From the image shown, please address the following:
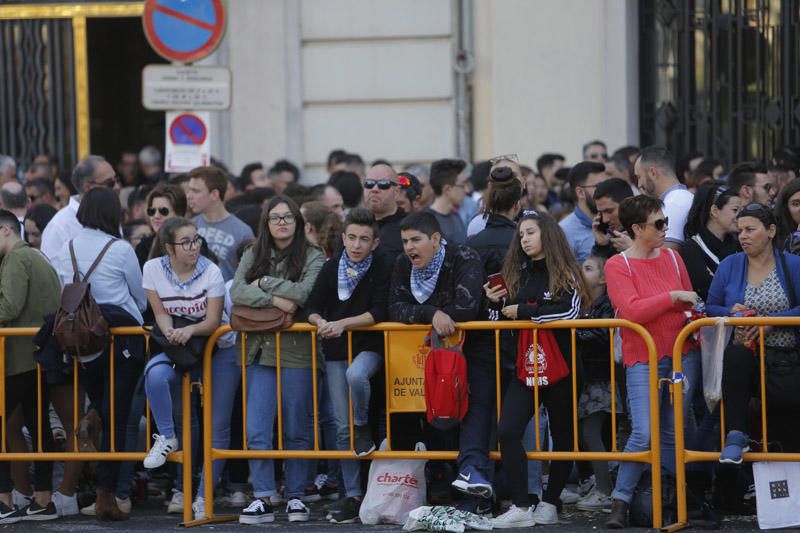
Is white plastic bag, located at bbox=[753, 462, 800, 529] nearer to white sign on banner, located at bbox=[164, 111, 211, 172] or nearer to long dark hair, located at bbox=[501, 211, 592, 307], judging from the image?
long dark hair, located at bbox=[501, 211, 592, 307]

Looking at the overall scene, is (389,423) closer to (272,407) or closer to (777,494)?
(272,407)

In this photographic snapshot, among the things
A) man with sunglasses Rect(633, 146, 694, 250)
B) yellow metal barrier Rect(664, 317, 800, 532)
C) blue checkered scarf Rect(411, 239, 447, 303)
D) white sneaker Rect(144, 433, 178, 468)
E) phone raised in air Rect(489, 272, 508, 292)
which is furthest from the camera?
man with sunglasses Rect(633, 146, 694, 250)

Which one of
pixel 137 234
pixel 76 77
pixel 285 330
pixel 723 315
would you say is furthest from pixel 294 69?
pixel 723 315

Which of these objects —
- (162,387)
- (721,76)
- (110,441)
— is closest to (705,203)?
(162,387)

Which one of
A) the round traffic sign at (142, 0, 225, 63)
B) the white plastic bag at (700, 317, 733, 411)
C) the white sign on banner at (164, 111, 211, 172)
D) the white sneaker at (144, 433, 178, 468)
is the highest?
the round traffic sign at (142, 0, 225, 63)

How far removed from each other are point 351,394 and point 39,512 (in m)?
2.15

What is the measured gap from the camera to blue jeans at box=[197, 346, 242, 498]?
31.1 feet

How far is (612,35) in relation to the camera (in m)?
15.0

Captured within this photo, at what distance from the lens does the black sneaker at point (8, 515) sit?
9594mm

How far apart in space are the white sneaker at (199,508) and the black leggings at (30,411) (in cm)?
98

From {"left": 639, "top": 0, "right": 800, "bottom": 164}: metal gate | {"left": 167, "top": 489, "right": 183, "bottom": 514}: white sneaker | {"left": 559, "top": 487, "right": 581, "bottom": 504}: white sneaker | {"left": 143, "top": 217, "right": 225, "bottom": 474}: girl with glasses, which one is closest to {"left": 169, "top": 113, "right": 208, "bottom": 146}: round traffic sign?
{"left": 143, "top": 217, "right": 225, "bottom": 474}: girl with glasses

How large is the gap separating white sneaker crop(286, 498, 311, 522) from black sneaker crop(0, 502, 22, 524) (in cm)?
171

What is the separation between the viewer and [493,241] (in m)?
9.36

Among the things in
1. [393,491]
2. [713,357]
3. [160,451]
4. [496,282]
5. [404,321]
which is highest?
[496,282]
